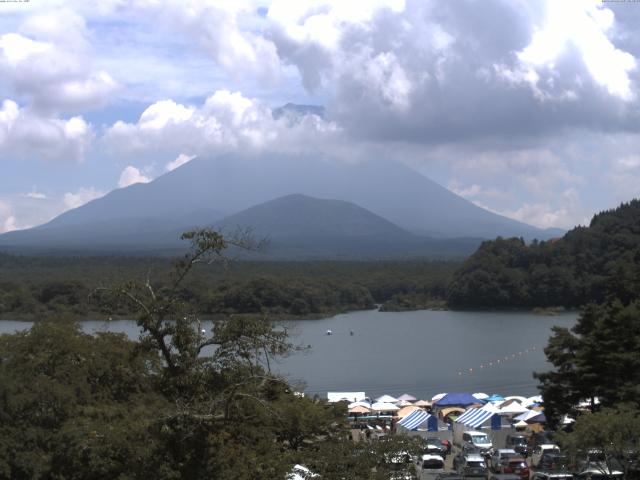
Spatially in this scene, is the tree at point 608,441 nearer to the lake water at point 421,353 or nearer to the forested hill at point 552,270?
the lake water at point 421,353

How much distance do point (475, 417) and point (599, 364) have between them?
14.2 ft

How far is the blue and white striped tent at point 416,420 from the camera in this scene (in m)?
18.8

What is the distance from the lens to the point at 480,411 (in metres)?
19.0

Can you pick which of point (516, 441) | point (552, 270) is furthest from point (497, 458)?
point (552, 270)

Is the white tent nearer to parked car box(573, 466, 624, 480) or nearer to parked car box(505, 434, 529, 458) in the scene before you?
parked car box(505, 434, 529, 458)

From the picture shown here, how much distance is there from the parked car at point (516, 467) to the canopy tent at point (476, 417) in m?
4.63

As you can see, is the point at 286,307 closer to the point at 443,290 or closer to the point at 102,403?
the point at 443,290

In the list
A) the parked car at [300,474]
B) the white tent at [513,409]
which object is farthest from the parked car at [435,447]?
the parked car at [300,474]

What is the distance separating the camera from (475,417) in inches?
738

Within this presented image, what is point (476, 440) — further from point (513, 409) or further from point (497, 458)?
point (513, 409)

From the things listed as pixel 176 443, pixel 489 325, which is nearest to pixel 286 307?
pixel 489 325

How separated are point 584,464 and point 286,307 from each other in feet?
141

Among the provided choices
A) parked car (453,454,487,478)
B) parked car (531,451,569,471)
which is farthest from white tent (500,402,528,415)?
parked car (453,454,487,478)

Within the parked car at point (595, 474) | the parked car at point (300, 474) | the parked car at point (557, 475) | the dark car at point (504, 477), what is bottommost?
the dark car at point (504, 477)
